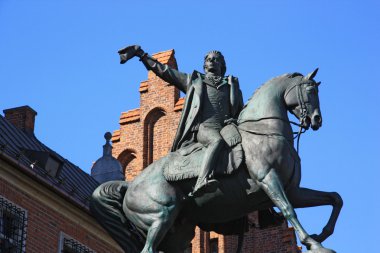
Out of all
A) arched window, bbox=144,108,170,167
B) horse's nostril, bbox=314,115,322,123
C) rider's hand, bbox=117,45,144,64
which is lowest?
horse's nostril, bbox=314,115,322,123

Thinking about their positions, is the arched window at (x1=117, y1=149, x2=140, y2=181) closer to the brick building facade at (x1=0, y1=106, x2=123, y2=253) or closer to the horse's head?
the brick building facade at (x1=0, y1=106, x2=123, y2=253)

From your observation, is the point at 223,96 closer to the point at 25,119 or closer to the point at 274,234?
the point at 25,119

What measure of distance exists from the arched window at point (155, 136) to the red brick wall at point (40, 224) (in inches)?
380

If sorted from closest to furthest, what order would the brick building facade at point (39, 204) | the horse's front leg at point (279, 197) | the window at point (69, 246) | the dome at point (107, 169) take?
the horse's front leg at point (279, 197)
the brick building facade at point (39, 204)
the window at point (69, 246)
the dome at point (107, 169)

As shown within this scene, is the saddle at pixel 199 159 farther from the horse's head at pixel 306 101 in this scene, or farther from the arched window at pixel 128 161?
the arched window at pixel 128 161

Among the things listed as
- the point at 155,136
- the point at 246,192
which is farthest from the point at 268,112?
the point at 155,136

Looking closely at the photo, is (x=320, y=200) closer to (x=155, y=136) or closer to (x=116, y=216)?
(x=116, y=216)

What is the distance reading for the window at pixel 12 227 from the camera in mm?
24547

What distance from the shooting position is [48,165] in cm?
2831

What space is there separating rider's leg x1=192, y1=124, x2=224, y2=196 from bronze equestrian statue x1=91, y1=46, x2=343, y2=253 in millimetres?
19

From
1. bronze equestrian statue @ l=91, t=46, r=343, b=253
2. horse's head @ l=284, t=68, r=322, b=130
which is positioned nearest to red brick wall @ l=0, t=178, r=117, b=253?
bronze equestrian statue @ l=91, t=46, r=343, b=253

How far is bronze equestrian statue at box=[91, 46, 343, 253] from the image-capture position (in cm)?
1093

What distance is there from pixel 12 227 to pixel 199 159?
14.5 m

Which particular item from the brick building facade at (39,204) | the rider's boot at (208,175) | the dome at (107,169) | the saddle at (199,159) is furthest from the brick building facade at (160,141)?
the rider's boot at (208,175)
